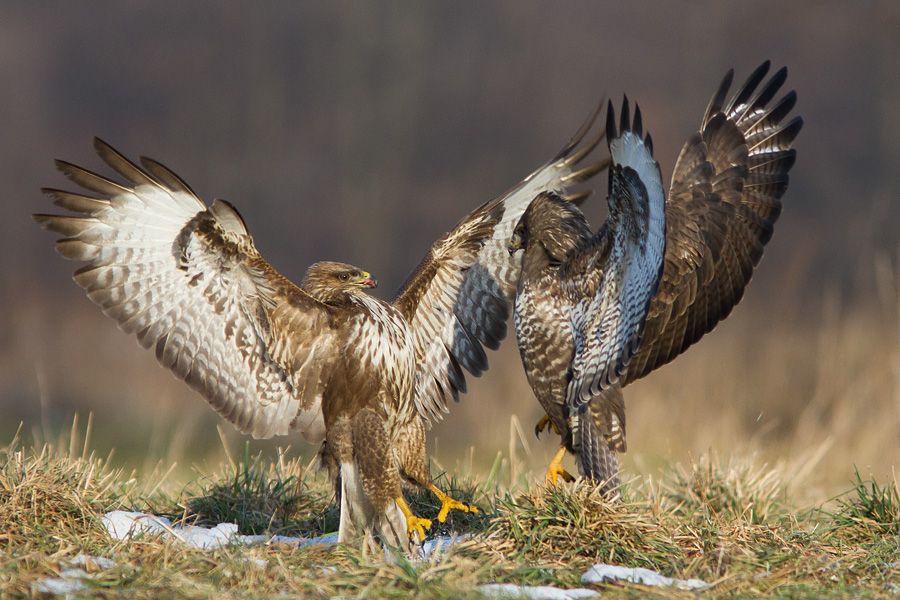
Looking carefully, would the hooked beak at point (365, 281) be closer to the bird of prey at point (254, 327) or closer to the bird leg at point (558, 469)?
the bird of prey at point (254, 327)

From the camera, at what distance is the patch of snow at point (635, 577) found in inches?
148

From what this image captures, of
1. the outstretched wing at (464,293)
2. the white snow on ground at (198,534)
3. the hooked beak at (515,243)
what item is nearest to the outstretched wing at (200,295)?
the white snow on ground at (198,534)

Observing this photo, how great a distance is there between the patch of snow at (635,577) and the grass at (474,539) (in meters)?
0.06

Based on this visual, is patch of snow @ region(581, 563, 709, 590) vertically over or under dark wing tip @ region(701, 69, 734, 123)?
under

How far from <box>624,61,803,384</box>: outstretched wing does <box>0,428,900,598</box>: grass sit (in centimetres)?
65

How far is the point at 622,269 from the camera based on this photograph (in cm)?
479

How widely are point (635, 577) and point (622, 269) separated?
4.71ft

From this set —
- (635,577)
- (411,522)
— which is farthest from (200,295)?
(635,577)

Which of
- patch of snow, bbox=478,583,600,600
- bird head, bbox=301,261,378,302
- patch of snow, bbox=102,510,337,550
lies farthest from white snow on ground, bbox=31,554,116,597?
bird head, bbox=301,261,378,302

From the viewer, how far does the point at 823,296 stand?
12695mm

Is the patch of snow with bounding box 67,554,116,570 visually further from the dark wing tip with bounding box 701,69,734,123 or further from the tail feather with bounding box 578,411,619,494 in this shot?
the dark wing tip with bounding box 701,69,734,123

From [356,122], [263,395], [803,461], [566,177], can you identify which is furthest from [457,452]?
[356,122]

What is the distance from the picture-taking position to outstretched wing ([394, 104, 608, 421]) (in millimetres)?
5789

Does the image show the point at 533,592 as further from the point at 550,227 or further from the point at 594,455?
the point at 550,227
